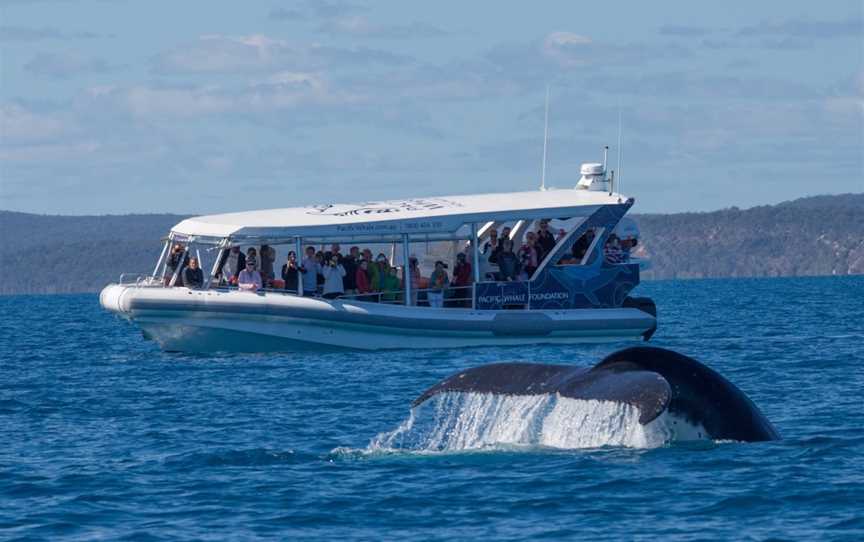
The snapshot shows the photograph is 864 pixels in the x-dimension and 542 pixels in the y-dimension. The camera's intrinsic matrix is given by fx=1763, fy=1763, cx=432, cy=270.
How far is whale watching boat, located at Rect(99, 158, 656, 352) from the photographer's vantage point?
29.7 metres

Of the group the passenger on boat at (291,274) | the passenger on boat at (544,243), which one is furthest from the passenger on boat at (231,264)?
the passenger on boat at (544,243)

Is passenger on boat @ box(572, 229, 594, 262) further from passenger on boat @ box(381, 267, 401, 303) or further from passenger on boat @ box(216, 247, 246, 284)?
passenger on boat @ box(216, 247, 246, 284)

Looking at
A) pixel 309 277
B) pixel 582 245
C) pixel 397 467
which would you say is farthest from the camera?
pixel 582 245

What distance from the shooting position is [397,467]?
16.3 m

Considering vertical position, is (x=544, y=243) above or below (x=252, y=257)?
above

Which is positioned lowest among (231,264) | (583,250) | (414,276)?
(414,276)

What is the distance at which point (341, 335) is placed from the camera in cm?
3017

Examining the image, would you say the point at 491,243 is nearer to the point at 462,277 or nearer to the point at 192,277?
the point at 462,277

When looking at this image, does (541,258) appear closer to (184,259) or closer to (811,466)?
(184,259)

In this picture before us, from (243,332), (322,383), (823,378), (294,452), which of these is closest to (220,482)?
(294,452)

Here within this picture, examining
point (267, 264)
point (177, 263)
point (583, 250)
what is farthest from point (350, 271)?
point (583, 250)

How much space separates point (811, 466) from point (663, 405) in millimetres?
4425

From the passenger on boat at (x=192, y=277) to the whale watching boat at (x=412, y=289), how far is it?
0.09m

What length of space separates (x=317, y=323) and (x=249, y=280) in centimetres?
136
